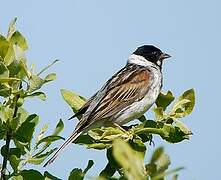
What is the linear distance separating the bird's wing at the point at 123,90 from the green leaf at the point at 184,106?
2.75m

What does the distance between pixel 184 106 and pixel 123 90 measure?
332 centimetres

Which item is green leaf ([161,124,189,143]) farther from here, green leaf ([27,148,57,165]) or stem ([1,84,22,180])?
stem ([1,84,22,180])

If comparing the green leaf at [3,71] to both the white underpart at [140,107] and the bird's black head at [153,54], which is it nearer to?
the white underpart at [140,107]

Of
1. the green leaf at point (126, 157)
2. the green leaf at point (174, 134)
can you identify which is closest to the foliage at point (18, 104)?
the green leaf at point (174, 134)

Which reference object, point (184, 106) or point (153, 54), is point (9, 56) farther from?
point (153, 54)

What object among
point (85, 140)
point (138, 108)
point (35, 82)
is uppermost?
point (35, 82)

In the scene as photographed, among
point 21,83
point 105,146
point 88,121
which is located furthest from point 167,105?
point 88,121

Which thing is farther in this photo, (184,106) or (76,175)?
(184,106)

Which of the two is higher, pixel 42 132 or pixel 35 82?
pixel 35 82

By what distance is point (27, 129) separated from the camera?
9.04ft

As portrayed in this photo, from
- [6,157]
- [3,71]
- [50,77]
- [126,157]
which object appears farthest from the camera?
[50,77]

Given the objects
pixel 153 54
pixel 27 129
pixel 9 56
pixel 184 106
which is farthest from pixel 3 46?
pixel 153 54

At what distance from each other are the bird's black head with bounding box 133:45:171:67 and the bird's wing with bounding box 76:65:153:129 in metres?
0.55

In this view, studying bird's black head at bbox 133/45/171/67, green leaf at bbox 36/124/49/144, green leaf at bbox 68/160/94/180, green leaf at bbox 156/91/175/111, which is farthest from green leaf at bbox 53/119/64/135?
bird's black head at bbox 133/45/171/67
